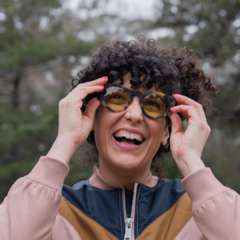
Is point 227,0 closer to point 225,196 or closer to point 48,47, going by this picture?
point 48,47

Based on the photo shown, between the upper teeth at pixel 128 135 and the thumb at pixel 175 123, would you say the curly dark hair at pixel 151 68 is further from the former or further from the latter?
the upper teeth at pixel 128 135

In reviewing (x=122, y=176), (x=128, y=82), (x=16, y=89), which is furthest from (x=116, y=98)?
(x=16, y=89)

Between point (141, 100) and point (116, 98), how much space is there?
7.3 inches

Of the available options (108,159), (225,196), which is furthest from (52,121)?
(225,196)

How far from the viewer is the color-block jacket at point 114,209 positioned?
1.60 m

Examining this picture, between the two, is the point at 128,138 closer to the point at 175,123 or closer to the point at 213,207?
the point at 175,123

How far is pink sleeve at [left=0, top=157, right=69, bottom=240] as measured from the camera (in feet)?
5.15

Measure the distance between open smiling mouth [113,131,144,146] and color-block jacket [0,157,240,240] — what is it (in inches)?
12.7

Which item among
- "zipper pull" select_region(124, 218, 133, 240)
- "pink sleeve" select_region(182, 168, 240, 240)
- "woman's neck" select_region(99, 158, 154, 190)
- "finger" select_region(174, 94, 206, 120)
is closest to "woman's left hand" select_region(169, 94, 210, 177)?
"finger" select_region(174, 94, 206, 120)

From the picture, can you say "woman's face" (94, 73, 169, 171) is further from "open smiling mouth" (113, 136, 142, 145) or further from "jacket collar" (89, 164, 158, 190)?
"jacket collar" (89, 164, 158, 190)

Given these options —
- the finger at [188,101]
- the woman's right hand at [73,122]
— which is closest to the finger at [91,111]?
the woman's right hand at [73,122]

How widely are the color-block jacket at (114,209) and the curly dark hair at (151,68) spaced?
636mm

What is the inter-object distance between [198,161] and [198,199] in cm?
26

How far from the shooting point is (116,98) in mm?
2127
